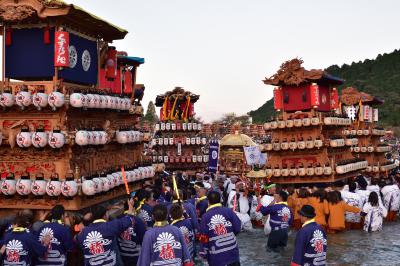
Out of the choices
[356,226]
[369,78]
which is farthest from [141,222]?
[369,78]

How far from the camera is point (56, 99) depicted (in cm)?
1126

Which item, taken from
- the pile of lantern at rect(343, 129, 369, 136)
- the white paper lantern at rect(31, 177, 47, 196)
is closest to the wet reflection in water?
the white paper lantern at rect(31, 177, 47, 196)

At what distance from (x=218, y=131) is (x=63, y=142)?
171 feet

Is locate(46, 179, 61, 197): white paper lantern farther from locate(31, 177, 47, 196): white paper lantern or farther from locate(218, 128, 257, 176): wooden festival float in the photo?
locate(218, 128, 257, 176): wooden festival float

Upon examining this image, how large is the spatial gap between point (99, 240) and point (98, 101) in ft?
19.2

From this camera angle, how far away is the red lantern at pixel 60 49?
11.7 meters

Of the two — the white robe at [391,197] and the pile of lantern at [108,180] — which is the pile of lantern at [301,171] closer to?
the white robe at [391,197]

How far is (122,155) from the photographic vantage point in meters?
15.9

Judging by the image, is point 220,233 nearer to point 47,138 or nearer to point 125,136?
point 47,138

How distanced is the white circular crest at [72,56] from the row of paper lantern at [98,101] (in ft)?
4.32

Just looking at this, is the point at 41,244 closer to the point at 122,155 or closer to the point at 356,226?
the point at 122,155

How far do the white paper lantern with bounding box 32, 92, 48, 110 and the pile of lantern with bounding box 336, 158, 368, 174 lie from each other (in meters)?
13.5

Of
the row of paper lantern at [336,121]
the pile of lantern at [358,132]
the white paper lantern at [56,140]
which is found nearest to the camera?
the white paper lantern at [56,140]

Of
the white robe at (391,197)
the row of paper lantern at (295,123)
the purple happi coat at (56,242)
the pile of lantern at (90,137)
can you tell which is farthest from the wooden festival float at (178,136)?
the purple happi coat at (56,242)
